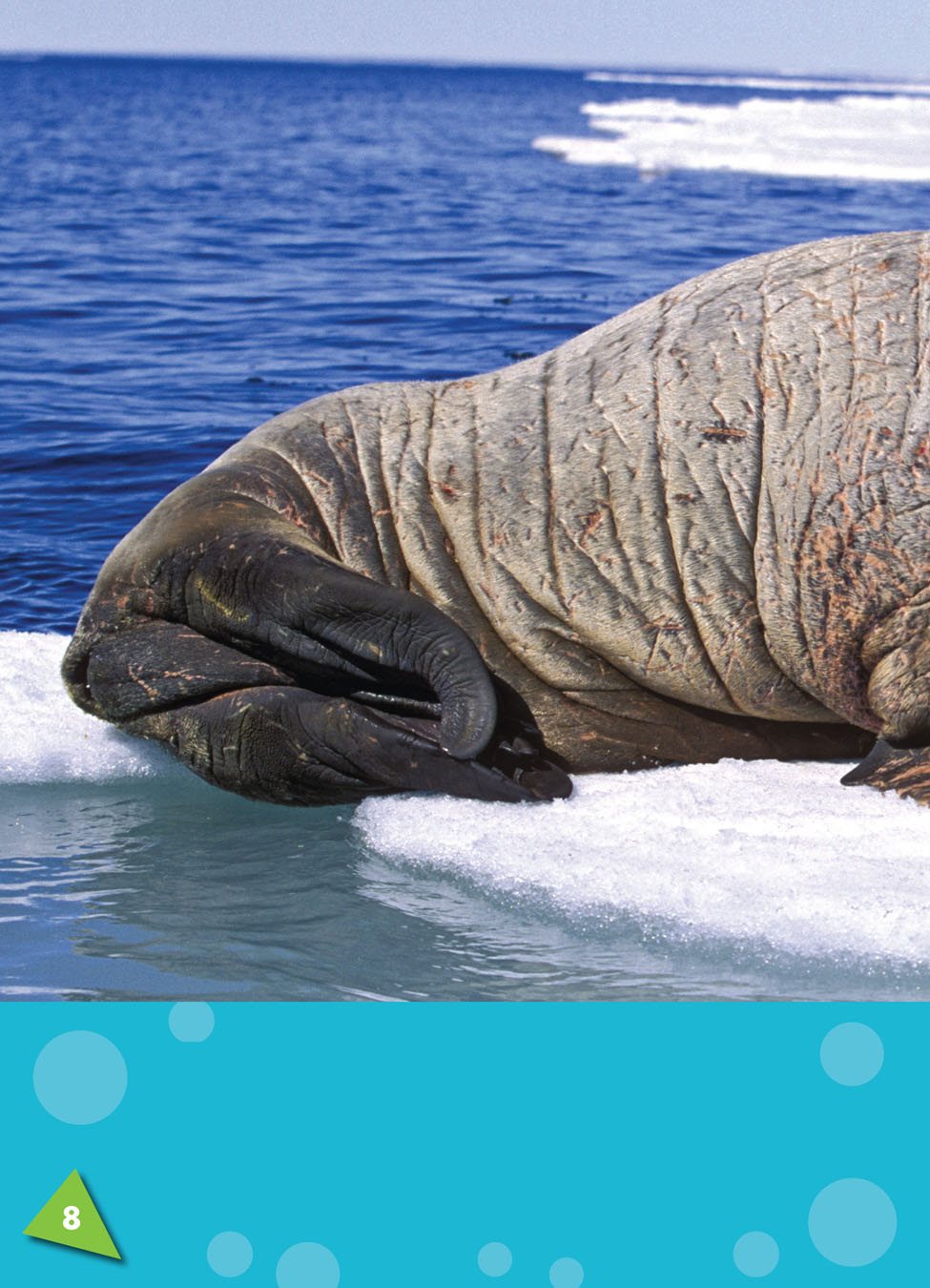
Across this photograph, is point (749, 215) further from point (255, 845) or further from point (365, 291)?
point (255, 845)

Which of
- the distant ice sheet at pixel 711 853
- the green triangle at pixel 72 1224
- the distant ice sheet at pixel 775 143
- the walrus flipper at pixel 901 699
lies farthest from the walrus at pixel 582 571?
the distant ice sheet at pixel 775 143

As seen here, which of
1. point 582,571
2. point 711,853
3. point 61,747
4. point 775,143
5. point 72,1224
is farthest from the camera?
point 775,143

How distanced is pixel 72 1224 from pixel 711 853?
216 centimetres

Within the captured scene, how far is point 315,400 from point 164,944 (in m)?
2.07

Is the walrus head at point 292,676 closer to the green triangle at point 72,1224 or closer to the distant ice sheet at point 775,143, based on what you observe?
the green triangle at point 72,1224

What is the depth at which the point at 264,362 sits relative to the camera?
1230 cm

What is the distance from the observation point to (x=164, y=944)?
14.0 feet

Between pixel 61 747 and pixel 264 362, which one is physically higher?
pixel 264 362

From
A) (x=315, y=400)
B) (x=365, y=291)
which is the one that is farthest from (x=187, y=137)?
(x=315, y=400)

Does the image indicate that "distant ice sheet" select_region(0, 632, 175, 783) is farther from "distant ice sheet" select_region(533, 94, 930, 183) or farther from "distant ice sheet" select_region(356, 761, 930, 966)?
"distant ice sheet" select_region(533, 94, 930, 183)

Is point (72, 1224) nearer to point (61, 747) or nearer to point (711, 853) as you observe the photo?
point (711, 853)

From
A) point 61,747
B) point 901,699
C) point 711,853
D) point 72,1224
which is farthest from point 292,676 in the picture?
point 72,1224

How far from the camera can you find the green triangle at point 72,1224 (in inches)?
110

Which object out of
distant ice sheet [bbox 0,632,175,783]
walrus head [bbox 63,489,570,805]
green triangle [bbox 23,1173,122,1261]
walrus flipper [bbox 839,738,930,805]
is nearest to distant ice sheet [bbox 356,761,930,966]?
walrus flipper [bbox 839,738,930,805]
